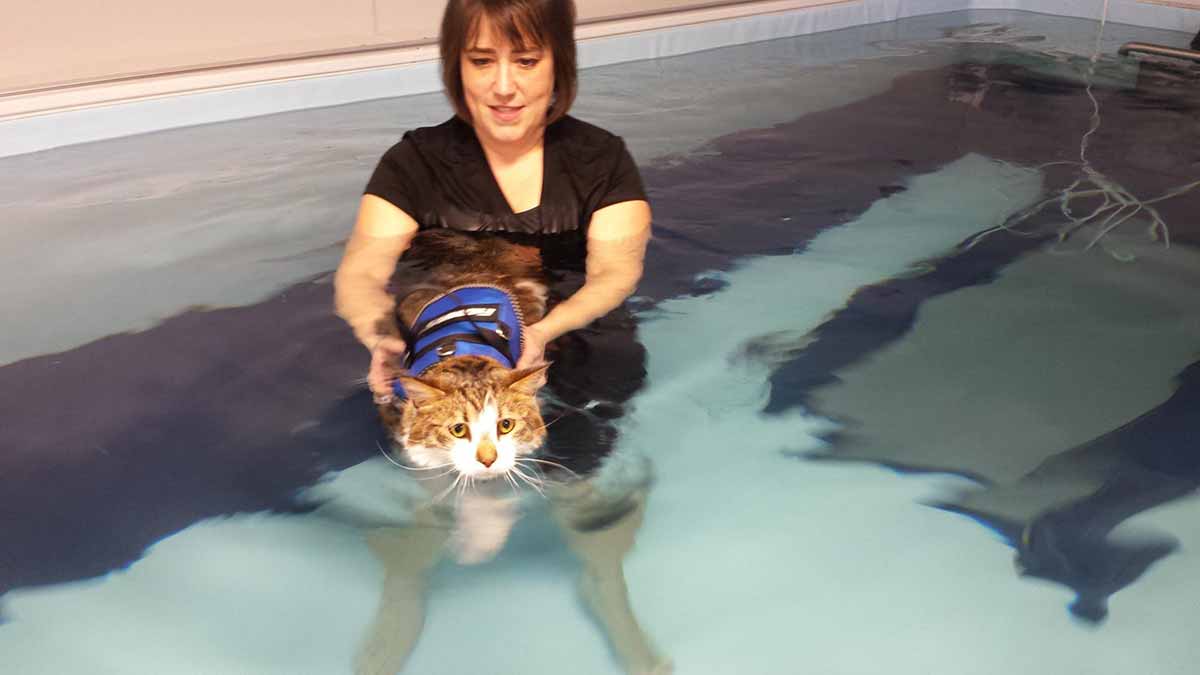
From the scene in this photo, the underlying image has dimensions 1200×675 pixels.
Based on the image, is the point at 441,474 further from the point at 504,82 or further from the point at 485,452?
the point at 504,82

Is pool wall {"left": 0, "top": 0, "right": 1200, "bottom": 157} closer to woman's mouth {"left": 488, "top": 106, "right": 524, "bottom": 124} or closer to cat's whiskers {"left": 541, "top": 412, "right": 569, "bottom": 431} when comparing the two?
woman's mouth {"left": 488, "top": 106, "right": 524, "bottom": 124}

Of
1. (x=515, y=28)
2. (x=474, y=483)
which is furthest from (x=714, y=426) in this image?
(x=515, y=28)

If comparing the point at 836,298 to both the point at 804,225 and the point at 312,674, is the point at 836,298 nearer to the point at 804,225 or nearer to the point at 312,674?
the point at 804,225

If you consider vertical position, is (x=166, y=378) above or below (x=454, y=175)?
below

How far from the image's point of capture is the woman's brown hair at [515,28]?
199cm

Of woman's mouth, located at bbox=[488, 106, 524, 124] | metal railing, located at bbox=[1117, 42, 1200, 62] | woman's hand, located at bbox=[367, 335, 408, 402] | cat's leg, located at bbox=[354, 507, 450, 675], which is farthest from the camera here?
metal railing, located at bbox=[1117, 42, 1200, 62]

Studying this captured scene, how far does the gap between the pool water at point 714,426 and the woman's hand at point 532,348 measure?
23 centimetres

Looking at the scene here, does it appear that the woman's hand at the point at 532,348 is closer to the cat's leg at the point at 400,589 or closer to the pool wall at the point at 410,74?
the cat's leg at the point at 400,589

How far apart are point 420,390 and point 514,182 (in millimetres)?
878

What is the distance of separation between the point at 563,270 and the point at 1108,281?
143 centimetres

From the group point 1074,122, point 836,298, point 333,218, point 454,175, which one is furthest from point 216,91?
point 1074,122

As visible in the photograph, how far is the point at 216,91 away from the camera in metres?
3.91

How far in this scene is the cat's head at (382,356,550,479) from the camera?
1.53 meters

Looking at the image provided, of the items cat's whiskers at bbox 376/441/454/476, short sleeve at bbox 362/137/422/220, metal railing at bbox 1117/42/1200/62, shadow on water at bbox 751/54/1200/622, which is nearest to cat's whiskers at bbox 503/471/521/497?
cat's whiskers at bbox 376/441/454/476
